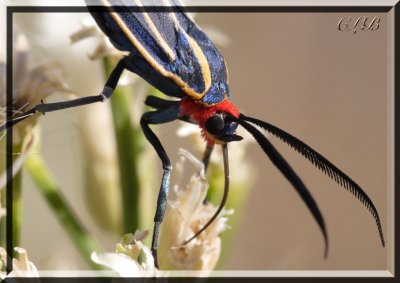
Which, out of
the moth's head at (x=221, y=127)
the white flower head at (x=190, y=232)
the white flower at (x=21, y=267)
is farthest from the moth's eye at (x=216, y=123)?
the white flower at (x=21, y=267)

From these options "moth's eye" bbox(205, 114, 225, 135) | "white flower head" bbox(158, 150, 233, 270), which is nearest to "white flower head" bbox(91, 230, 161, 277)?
"white flower head" bbox(158, 150, 233, 270)

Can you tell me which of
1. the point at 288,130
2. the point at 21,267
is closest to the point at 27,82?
the point at 21,267

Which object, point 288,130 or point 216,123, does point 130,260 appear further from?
point 288,130

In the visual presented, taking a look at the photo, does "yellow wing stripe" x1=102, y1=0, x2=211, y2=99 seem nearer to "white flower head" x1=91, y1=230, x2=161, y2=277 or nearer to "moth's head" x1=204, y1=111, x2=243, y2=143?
"moth's head" x1=204, y1=111, x2=243, y2=143

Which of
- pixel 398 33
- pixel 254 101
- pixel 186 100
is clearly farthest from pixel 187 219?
pixel 254 101

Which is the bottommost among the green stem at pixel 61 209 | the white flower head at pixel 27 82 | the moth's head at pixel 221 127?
the green stem at pixel 61 209

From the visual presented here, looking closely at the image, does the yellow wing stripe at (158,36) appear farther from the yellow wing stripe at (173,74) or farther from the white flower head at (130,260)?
the white flower head at (130,260)
